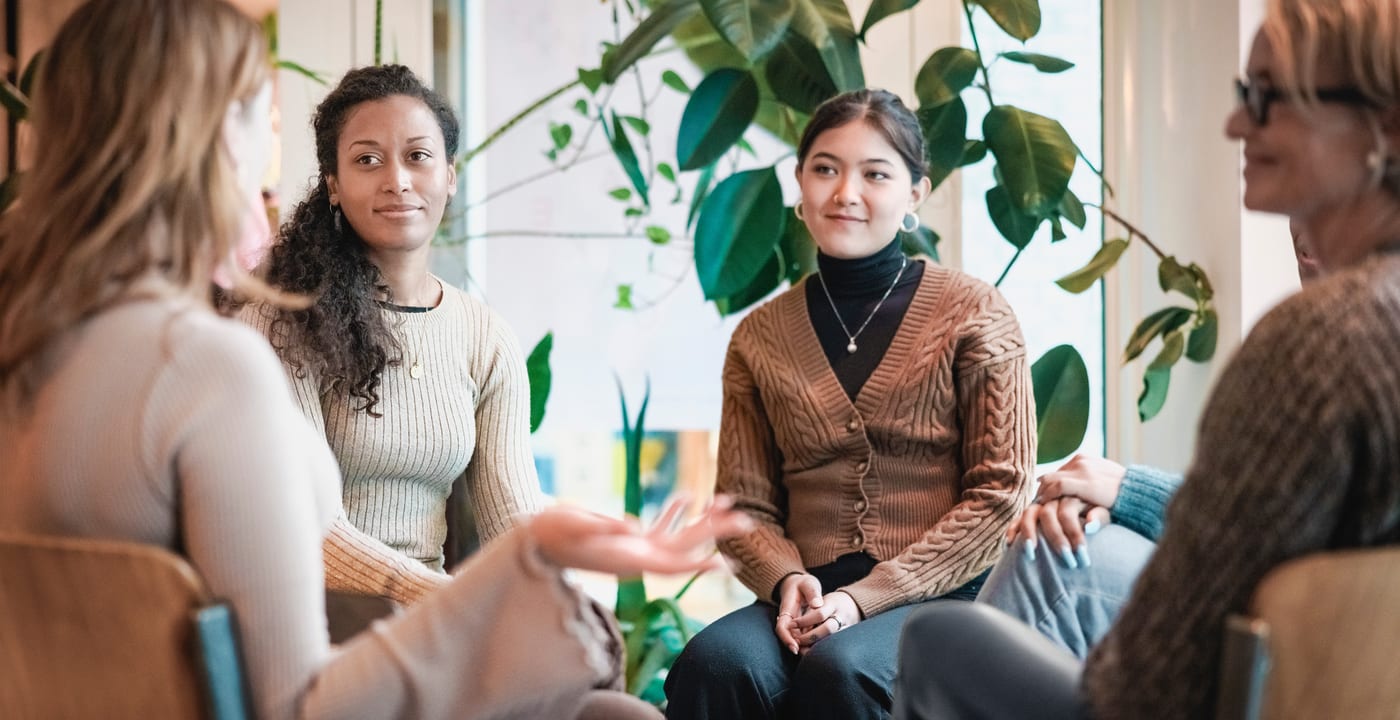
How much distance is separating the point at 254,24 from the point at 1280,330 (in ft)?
3.01

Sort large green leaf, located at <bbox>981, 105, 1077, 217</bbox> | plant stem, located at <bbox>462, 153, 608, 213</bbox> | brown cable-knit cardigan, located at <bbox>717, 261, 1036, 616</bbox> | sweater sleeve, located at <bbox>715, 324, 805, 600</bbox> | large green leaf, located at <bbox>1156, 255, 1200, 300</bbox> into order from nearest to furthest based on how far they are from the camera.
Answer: brown cable-knit cardigan, located at <bbox>717, 261, 1036, 616</bbox> < sweater sleeve, located at <bbox>715, 324, 805, 600</bbox> < large green leaf, located at <bbox>981, 105, 1077, 217</bbox> < large green leaf, located at <bbox>1156, 255, 1200, 300</bbox> < plant stem, located at <bbox>462, 153, 608, 213</bbox>

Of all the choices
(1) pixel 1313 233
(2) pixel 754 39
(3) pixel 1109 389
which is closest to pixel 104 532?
(1) pixel 1313 233

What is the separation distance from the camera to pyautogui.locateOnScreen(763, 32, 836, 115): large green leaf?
2.68 metres

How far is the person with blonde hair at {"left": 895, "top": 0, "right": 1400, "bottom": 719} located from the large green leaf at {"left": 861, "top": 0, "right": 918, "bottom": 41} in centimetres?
150

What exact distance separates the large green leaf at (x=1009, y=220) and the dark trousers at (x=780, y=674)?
0.94m

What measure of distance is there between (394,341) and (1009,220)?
52.5 inches

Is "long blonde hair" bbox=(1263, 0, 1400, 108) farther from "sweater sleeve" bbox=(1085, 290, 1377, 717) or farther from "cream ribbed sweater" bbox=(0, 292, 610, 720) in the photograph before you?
"cream ribbed sweater" bbox=(0, 292, 610, 720)

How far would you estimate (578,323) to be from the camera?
3.40 m

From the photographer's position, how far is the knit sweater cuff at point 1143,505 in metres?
1.74

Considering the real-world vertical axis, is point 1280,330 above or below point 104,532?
above

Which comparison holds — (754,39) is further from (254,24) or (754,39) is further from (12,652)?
(12,652)

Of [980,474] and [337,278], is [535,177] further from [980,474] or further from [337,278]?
[980,474]

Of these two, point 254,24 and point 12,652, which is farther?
point 254,24

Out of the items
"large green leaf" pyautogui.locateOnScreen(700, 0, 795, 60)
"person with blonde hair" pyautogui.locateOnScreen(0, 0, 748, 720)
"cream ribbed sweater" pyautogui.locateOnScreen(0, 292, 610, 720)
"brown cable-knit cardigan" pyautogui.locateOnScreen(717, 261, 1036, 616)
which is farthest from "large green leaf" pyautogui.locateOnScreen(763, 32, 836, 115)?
"cream ribbed sweater" pyautogui.locateOnScreen(0, 292, 610, 720)
